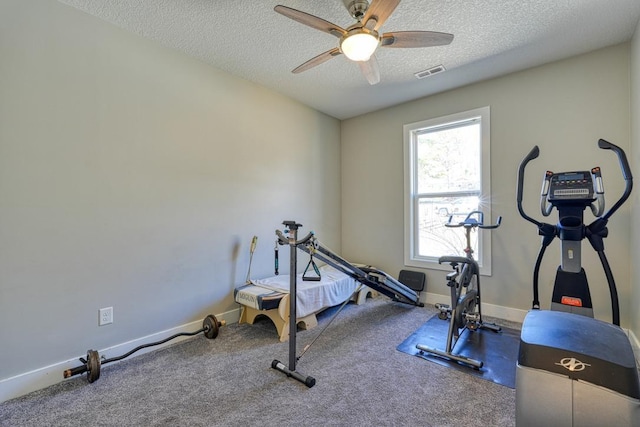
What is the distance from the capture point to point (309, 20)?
1.88m

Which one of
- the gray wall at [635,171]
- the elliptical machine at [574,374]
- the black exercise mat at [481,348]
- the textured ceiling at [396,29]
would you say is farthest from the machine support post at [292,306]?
the gray wall at [635,171]

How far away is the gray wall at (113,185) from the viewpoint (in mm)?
1995

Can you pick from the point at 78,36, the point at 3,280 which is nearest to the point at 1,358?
the point at 3,280

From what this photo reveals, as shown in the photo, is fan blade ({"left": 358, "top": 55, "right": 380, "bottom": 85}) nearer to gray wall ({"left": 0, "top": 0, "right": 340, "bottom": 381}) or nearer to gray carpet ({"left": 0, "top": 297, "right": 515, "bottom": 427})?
gray wall ({"left": 0, "top": 0, "right": 340, "bottom": 381})

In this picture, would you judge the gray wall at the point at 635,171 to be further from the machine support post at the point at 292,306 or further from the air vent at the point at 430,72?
the machine support post at the point at 292,306

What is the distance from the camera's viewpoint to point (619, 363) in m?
1.16

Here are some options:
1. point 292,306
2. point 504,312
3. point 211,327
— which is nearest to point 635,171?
point 504,312

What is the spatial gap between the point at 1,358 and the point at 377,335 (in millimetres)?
2785

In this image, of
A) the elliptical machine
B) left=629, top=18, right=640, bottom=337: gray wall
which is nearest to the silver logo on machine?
the elliptical machine

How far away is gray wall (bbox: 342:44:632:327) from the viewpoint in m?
2.74

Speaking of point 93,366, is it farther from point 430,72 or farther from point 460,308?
point 430,72

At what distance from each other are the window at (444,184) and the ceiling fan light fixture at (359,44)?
2063mm

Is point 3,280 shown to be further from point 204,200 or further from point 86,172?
point 204,200

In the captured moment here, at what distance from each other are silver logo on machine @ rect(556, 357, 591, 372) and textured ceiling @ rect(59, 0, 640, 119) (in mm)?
2349
